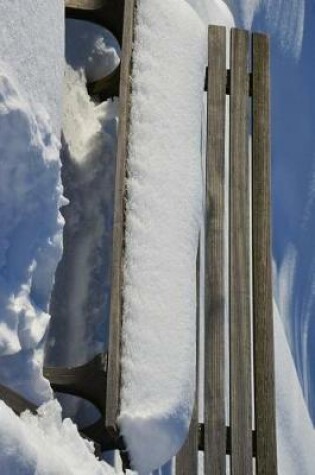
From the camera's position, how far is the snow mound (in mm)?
1810

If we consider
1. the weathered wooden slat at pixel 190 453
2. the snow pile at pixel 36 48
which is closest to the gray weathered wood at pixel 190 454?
the weathered wooden slat at pixel 190 453

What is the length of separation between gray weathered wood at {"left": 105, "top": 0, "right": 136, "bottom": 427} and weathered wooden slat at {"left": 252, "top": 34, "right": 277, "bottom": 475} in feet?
2.74

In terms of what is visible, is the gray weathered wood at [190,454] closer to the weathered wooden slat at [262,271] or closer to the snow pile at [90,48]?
the weathered wooden slat at [262,271]

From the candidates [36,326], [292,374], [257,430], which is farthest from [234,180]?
[36,326]

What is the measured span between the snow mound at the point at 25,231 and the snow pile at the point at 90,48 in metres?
1.12

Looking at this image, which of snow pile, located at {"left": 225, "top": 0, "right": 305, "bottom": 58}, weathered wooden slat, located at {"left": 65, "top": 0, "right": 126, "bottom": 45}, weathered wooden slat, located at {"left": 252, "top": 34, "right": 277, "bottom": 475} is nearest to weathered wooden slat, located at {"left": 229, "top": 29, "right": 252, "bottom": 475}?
weathered wooden slat, located at {"left": 252, "top": 34, "right": 277, "bottom": 475}

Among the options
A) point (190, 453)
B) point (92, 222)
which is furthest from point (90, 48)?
point (190, 453)

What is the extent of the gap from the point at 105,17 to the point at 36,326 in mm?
1229

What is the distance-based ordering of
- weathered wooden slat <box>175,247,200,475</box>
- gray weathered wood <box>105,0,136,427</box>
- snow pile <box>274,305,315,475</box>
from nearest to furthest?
gray weathered wood <box>105,0,136,427</box>, weathered wooden slat <box>175,247,200,475</box>, snow pile <box>274,305,315,475</box>

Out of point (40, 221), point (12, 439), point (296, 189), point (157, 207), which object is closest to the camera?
point (12, 439)

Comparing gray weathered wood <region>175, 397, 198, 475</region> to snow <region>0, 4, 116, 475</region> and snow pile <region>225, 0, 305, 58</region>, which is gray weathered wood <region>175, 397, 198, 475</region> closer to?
snow <region>0, 4, 116, 475</region>

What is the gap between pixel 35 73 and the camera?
197 cm

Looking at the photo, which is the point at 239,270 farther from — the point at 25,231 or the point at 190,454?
the point at 25,231

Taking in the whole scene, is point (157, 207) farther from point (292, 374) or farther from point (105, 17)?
point (292, 374)
